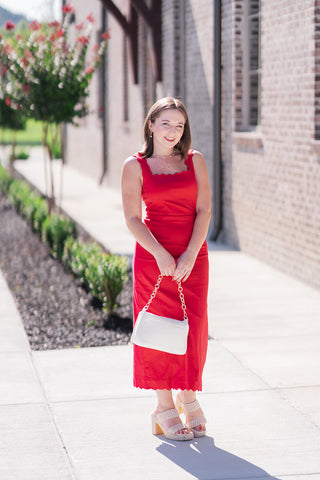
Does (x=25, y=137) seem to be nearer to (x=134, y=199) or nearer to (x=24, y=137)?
(x=24, y=137)

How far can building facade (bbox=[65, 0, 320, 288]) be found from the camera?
8992 mm

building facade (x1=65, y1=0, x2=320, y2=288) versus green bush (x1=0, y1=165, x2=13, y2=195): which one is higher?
building facade (x1=65, y1=0, x2=320, y2=288)

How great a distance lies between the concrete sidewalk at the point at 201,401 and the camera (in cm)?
440

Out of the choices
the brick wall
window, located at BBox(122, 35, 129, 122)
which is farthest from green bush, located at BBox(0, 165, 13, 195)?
the brick wall

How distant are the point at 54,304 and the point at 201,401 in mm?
3709

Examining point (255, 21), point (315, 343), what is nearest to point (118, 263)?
point (315, 343)

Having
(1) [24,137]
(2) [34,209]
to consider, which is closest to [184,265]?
(2) [34,209]

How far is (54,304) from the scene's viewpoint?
889cm

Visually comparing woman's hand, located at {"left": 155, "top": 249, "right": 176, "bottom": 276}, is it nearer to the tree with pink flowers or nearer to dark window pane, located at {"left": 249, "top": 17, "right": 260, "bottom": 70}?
dark window pane, located at {"left": 249, "top": 17, "right": 260, "bottom": 70}

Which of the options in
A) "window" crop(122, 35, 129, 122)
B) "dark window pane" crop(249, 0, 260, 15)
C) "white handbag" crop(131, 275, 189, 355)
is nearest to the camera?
"white handbag" crop(131, 275, 189, 355)

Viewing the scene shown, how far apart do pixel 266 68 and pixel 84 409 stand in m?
5.85

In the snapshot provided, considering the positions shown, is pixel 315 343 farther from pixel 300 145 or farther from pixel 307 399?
pixel 300 145

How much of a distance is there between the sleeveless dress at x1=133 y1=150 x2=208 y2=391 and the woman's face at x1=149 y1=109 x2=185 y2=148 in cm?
15

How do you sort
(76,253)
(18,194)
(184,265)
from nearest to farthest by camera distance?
(184,265) → (76,253) → (18,194)
